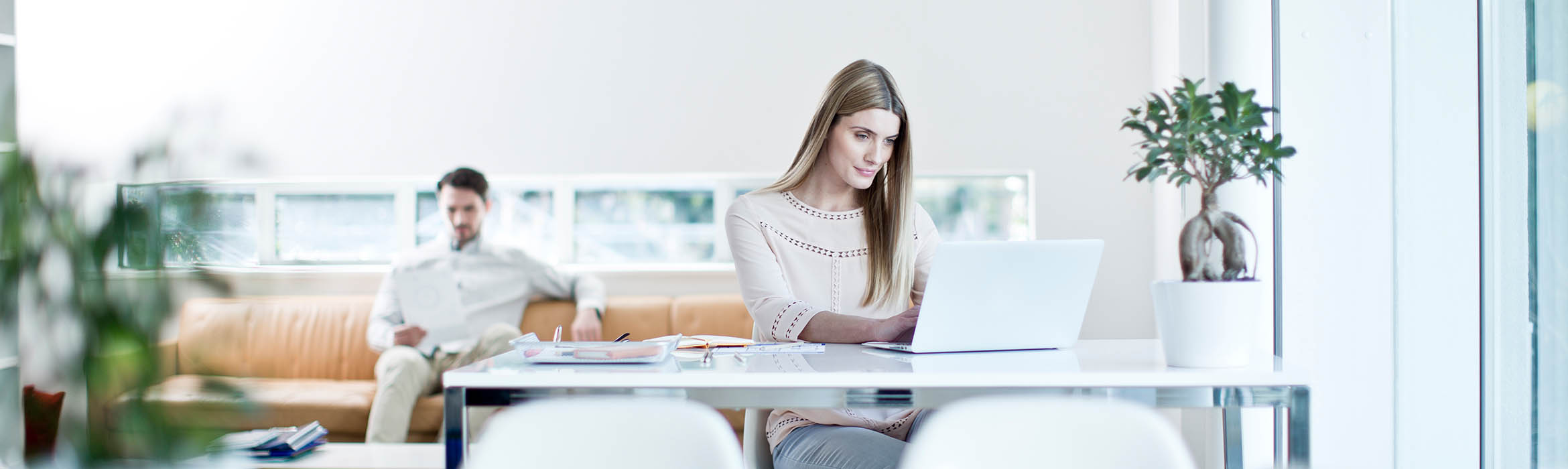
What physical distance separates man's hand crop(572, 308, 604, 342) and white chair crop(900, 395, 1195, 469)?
8.80 feet

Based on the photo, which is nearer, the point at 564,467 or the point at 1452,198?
the point at 564,467

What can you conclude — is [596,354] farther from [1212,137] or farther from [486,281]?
[486,281]

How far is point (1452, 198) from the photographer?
1.85 m

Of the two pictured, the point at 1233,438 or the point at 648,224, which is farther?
the point at 648,224

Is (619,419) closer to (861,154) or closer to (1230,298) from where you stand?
(1230,298)

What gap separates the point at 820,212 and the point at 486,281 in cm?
223

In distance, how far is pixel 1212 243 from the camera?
120cm

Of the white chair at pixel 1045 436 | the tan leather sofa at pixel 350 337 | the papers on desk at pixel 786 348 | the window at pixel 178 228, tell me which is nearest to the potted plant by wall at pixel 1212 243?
the white chair at pixel 1045 436

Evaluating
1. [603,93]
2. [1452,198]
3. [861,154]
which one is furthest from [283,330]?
[1452,198]

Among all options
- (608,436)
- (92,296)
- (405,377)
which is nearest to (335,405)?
(405,377)

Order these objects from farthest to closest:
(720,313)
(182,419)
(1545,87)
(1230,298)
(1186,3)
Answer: (720,313) < (1186,3) < (1545,87) < (1230,298) < (182,419)

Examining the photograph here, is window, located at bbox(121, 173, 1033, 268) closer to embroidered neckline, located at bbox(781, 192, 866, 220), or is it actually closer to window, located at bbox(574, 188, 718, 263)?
window, located at bbox(574, 188, 718, 263)

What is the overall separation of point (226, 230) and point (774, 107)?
324 cm

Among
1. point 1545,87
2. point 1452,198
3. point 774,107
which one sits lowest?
point 1452,198
